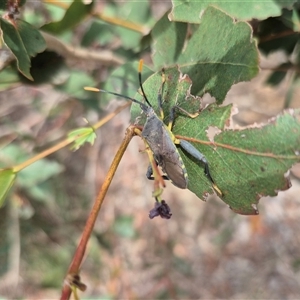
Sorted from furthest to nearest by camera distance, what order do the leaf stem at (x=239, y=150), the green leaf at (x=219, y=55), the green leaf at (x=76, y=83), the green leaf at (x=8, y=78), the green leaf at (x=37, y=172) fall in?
the green leaf at (x=37, y=172) → the green leaf at (x=76, y=83) → the green leaf at (x=8, y=78) → the green leaf at (x=219, y=55) → the leaf stem at (x=239, y=150)

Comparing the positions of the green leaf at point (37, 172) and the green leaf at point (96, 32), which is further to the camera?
the green leaf at point (37, 172)

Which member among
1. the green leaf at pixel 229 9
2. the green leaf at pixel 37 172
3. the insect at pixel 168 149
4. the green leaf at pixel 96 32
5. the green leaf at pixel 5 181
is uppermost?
the green leaf at pixel 96 32

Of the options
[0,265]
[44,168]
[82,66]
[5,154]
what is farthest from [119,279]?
[82,66]

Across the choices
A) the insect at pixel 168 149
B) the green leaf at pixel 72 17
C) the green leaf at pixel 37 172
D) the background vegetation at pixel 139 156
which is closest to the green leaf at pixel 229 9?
the background vegetation at pixel 139 156

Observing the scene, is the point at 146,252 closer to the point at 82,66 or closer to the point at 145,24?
the point at 82,66

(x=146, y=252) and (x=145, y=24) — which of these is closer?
(x=145, y=24)

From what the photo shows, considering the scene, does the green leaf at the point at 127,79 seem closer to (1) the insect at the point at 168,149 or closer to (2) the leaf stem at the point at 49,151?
(2) the leaf stem at the point at 49,151

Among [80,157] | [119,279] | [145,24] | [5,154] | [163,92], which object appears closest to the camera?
[163,92]

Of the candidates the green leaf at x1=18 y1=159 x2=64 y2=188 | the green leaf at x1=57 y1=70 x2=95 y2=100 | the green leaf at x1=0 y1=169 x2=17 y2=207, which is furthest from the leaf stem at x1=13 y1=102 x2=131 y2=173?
the green leaf at x1=18 y1=159 x2=64 y2=188

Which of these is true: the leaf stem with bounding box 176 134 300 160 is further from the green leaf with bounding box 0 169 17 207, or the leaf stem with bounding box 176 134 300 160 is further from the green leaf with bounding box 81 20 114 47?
the green leaf with bounding box 81 20 114 47
